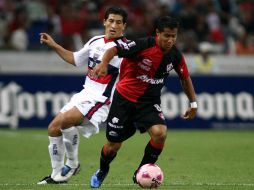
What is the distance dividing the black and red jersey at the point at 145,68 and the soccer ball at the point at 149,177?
36.1 inches

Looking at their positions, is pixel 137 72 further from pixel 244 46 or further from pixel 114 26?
pixel 244 46

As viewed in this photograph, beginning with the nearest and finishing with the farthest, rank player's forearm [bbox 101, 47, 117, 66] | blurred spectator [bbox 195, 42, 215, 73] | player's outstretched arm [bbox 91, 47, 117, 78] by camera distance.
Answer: player's outstretched arm [bbox 91, 47, 117, 78] < player's forearm [bbox 101, 47, 117, 66] < blurred spectator [bbox 195, 42, 215, 73]

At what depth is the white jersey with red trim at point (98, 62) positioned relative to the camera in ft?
35.9

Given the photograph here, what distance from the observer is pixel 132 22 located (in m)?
25.2

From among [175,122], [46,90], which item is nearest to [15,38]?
[46,90]

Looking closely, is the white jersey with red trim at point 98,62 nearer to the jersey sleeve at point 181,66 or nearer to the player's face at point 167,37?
the jersey sleeve at point 181,66

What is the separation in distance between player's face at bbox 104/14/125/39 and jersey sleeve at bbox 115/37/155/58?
1092 mm

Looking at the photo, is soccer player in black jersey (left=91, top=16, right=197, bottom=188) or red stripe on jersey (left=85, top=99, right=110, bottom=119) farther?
red stripe on jersey (left=85, top=99, right=110, bottom=119)

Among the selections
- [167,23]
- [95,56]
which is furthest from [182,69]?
[95,56]

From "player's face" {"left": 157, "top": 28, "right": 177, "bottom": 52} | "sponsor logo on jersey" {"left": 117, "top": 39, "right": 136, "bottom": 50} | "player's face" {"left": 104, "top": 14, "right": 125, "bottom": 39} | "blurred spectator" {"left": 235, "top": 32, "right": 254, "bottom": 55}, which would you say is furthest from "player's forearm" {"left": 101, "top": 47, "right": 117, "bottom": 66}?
"blurred spectator" {"left": 235, "top": 32, "right": 254, "bottom": 55}

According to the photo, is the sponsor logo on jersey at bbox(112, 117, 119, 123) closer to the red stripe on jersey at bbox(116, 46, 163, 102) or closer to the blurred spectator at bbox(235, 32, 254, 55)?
the red stripe on jersey at bbox(116, 46, 163, 102)

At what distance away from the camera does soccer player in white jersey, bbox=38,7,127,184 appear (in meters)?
10.7

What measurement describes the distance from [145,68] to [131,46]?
1.27ft

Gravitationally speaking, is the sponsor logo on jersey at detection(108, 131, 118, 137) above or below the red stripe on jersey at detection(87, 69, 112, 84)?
below
